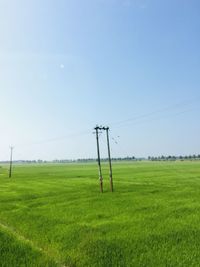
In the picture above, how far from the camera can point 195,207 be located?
888 inches

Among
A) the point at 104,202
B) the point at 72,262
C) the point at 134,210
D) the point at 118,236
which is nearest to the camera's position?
the point at 72,262

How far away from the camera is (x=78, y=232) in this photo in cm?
1611

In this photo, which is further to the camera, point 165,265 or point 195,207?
point 195,207

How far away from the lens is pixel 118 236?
1516 centimetres

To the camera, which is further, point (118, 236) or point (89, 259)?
point (118, 236)

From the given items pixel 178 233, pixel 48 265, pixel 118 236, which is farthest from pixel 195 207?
pixel 48 265

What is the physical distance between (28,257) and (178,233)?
804 cm

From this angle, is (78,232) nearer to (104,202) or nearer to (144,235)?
(144,235)

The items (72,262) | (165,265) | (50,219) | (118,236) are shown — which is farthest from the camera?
(50,219)

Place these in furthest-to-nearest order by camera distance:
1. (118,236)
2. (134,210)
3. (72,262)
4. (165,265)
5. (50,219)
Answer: (134,210) → (50,219) → (118,236) → (72,262) → (165,265)

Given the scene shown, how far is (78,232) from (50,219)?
165 inches

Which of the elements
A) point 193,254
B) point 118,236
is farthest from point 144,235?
point 193,254

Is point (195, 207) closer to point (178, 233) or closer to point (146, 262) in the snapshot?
point (178, 233)

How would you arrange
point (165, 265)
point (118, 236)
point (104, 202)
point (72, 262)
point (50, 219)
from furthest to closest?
1. point (104, 202)
2. point (50, 219)
3. point (118, 236)
4. point (72, 262)
5. point (165, 265)
